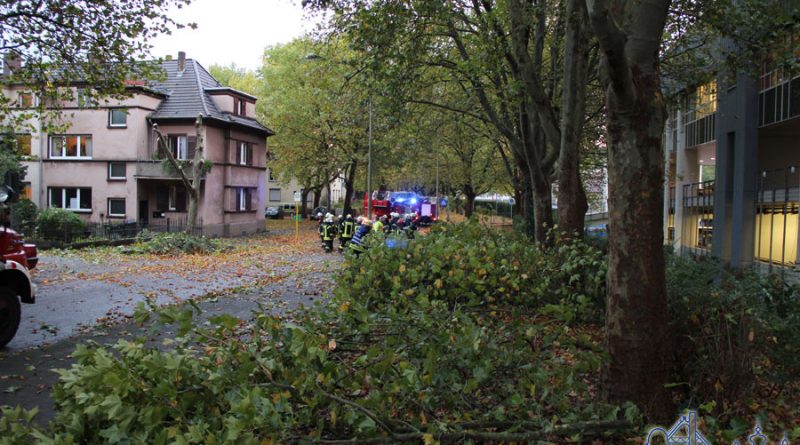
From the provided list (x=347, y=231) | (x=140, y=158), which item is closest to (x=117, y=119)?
(x=140, y=158)

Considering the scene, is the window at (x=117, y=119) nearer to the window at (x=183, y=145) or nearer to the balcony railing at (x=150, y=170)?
the balcony railing at (x=150, y=170)

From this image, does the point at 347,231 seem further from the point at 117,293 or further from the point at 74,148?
the point at 74,148

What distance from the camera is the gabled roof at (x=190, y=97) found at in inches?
1366

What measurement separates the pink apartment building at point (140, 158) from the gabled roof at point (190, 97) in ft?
0.19

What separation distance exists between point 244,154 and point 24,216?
14.3m

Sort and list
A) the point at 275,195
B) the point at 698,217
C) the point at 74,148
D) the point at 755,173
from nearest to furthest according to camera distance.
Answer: the point at 755,173, the point at 698,217, the point at 74,148, the point at 275,195

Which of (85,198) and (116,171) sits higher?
(116,171)

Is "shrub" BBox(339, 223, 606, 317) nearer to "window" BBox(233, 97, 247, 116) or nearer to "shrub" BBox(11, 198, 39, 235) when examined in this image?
"shrub" BBox(11, 198, 39, 235)

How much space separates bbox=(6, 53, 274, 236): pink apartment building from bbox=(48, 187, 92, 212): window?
51 millimetres

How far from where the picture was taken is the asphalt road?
7584mm

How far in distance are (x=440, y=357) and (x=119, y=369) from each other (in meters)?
1.89

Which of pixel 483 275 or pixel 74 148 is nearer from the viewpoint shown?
pixel 483 275

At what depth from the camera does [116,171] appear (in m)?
34.8

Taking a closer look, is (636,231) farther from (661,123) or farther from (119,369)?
(119,369)
